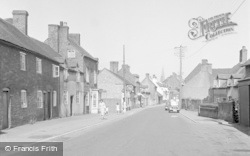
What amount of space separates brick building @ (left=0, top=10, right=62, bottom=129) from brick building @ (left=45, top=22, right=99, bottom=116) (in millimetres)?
4117

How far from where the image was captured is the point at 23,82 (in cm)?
2725

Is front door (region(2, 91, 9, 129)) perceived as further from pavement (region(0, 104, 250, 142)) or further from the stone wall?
the stone wall

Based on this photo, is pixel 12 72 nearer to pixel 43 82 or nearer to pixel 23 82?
pixel 23 82

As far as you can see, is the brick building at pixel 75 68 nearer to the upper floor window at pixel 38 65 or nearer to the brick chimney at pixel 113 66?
the upper floor window at pixel 38 65

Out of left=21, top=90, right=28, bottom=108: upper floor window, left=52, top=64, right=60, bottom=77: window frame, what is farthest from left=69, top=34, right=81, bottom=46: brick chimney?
left=21, top=90, right=28, bottom=108: upper floor window

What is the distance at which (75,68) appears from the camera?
1703 inches

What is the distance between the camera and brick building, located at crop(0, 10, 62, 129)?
78.3 feet

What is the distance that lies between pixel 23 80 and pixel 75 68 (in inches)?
635

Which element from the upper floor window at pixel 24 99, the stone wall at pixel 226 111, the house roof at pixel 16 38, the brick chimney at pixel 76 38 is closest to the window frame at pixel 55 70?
the house roof at pixel 16 38

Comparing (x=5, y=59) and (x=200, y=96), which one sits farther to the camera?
(x=200, y=96)

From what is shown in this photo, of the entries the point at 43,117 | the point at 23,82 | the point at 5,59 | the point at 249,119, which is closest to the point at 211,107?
the point at 249,119

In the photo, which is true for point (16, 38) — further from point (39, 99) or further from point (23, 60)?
point (39, 99)

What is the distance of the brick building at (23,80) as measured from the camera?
23.9 m

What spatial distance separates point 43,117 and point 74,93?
34.0ft
